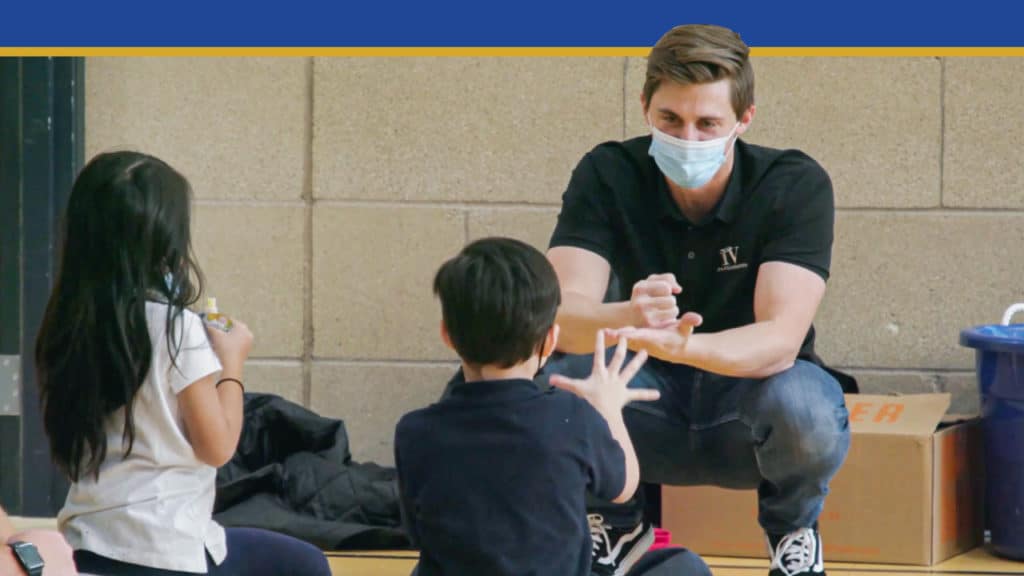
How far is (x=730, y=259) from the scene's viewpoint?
A: 101 inches

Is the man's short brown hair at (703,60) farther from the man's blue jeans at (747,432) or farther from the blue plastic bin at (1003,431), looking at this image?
the blue plastic bin at (1003,431)

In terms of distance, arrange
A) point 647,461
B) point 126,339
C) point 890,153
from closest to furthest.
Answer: point 126,339, point 647,461, point 890,153

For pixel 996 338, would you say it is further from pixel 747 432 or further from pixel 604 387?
pixel 604 387

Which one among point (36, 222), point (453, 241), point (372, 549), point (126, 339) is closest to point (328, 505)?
point (372, 549)

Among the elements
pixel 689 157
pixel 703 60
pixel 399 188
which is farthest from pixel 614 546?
pixel 399 188

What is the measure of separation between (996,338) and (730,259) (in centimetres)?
76

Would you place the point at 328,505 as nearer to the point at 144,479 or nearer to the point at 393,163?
the point at 393,163

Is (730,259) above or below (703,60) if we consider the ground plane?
below

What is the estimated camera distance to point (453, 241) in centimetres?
358

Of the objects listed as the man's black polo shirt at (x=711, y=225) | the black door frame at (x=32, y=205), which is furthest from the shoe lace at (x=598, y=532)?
the black door frame at (x=32, y=205)

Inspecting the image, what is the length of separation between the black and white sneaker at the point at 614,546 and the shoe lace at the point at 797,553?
24cm

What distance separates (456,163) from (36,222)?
1.01 meters

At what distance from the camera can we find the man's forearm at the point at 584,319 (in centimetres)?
238
